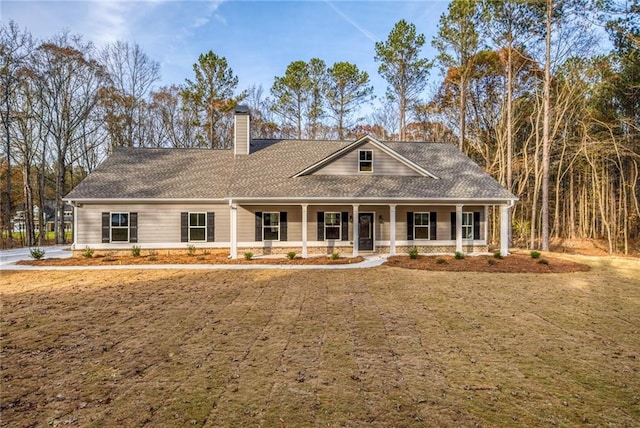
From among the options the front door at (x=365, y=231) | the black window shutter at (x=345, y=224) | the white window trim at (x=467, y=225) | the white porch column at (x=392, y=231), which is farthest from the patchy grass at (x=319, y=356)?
the white window trim at (x=467, y=225)

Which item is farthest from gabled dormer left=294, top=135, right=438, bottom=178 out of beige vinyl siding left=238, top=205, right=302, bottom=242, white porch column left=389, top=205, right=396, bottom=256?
white porch column left=389, top=205, right=396, bottom=256

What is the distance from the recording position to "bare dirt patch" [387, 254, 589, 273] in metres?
12.1

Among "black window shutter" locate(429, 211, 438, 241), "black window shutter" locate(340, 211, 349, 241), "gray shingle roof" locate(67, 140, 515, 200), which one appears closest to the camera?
"gray shingle roof" locate(67, 140, 515, 200)

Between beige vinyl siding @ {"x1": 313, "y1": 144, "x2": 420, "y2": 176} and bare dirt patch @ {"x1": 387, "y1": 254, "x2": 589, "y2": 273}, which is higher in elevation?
beige vinyl siding @ {"x1": 313, "y1": 144, "x2": 420, "y2": 176}

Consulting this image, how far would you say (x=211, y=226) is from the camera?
15633 mm

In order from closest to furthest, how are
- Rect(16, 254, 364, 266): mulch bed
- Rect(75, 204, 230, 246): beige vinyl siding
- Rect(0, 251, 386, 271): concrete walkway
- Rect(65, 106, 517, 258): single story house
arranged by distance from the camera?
Rect(0, 251, 386, 271): concrete walkway
Rect(16, 254, 364, 266): mulch bed
Rect(65, 106, 517, 258): single story house
Rect(75, 204, 230, 246): beige vinyl siding

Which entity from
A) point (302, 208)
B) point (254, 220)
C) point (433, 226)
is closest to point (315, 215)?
point (302, 208)

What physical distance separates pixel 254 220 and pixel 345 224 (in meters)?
4.16

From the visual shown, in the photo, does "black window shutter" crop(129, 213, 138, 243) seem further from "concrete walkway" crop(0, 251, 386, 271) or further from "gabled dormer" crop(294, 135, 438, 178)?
"gabled dormer" crop(294, 135, 438, 178)

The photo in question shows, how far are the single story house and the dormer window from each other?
5 centimetres

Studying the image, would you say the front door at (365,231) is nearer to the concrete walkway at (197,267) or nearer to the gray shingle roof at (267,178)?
the gray shingle roof at (267,178)

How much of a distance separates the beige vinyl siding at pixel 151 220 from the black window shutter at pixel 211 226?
0.10 metres

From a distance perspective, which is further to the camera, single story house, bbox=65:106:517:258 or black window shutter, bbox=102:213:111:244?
black window shutter, bbox=102:213:111:244

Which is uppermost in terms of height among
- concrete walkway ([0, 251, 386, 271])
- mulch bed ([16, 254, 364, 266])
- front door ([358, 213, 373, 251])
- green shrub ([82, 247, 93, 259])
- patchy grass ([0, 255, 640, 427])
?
front door ([358, 213, 373, 251])
